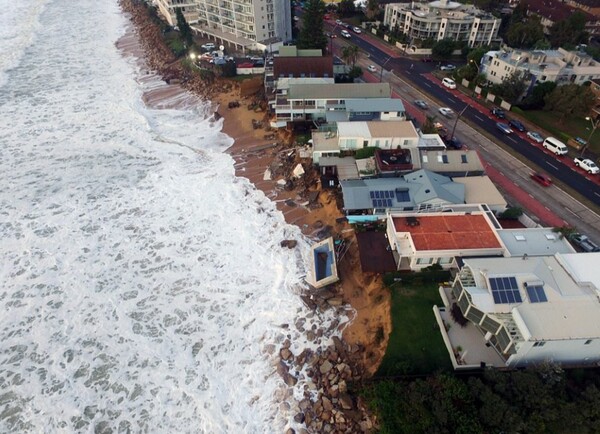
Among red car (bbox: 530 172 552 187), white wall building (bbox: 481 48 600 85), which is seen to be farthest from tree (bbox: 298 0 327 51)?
red car (bbox: 530 172 552 187)

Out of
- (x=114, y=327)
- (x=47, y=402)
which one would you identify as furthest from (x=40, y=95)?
(x=47, y=402)

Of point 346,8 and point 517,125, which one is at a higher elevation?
point 346,8

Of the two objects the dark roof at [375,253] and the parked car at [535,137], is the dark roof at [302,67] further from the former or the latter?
the dark roof at [375,253]

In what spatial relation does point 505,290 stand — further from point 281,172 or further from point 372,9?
point 372,9

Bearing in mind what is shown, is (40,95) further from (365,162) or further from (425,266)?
(425,266)

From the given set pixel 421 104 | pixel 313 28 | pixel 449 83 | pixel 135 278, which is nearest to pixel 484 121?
pixel 421 104
